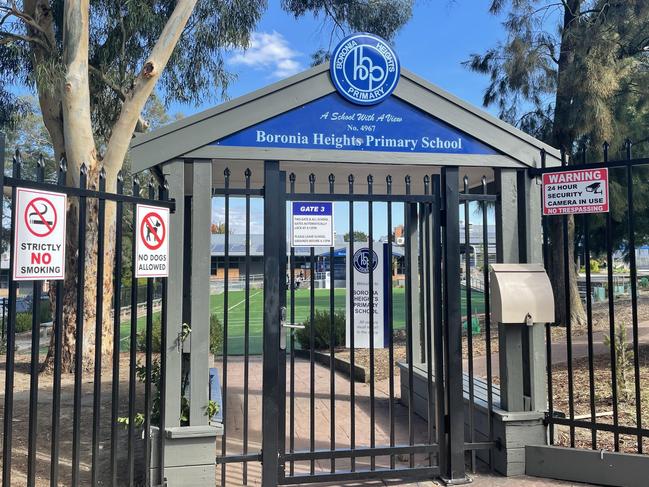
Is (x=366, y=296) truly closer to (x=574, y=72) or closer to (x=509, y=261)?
(x=509, y=261)

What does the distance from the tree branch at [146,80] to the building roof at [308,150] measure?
6377 mm

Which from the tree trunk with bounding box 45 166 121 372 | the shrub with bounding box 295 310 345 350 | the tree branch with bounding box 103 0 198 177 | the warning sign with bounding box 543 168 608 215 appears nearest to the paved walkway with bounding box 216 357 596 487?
the shrub with bounding box 295 310 345 350

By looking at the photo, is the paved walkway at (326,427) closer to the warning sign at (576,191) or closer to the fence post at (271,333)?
the fence post at (271,333)

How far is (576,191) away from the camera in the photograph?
4.43m

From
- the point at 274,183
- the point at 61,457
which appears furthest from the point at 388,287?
the point at 61,457

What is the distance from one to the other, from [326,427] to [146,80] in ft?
23.7

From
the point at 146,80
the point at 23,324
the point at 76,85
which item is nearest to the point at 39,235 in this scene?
the point at 76,85

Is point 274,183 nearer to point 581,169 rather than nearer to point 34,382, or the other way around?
point 34,382

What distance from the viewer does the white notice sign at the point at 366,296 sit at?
4.53m

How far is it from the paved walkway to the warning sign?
225cm

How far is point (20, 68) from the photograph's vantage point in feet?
42.4

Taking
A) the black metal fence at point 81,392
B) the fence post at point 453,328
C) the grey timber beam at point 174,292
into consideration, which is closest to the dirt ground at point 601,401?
the fence post at point 453,328

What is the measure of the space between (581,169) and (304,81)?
2.42m

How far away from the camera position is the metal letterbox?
14.3ft
